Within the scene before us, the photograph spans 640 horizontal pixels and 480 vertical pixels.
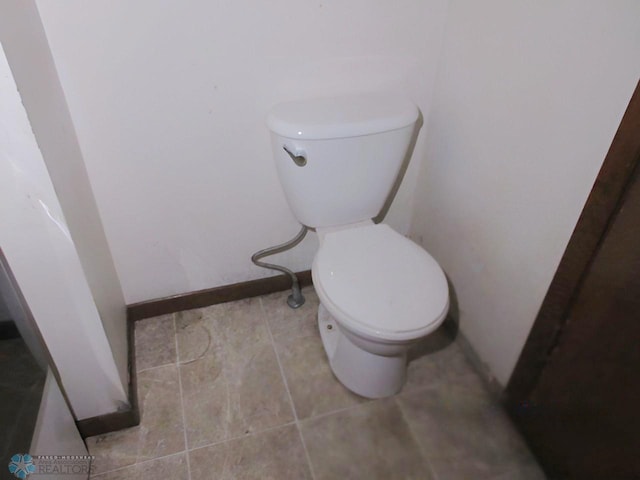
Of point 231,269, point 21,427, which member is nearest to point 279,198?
point 231,269

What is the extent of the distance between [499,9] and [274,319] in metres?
1.18

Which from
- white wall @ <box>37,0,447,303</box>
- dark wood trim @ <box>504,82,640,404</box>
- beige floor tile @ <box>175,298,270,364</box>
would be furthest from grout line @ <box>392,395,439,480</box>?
white wall @ <box>37,0,447,303</box>

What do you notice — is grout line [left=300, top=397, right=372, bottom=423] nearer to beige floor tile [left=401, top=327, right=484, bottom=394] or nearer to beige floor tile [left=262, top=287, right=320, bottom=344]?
beige floor tile [left=401, top=327, right=484, bottom=394]

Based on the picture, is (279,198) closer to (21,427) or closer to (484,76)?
(484,76)

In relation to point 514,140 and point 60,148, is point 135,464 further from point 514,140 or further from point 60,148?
point 514,140

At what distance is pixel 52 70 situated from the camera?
109 cm

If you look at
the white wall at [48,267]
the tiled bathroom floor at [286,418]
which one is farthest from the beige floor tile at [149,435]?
the white wall at [48,267]

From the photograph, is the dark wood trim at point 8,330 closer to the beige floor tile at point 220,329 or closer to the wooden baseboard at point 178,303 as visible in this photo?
the wooden baseboard at point 178,303

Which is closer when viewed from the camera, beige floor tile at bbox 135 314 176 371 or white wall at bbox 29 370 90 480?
white wall at bbox 29 370 90 480

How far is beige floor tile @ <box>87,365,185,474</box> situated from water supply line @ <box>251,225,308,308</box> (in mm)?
482

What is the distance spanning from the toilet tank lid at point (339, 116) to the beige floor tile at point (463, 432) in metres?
0.83

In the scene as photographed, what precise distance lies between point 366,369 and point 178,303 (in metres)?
0.73

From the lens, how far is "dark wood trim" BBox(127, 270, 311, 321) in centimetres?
162

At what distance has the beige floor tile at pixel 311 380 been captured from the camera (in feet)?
4.57
